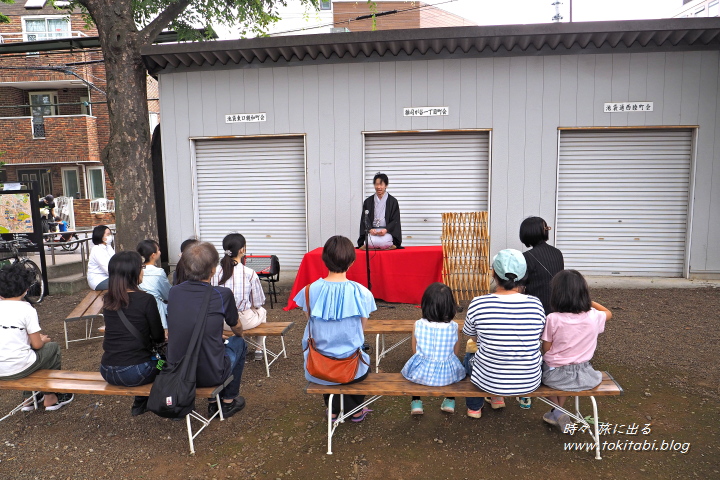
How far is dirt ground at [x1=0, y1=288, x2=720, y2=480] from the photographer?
9.92ft

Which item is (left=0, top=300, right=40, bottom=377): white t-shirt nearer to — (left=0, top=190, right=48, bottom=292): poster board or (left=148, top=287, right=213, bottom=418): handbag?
(left=148, top=287, right=213, bottom=418): handbag

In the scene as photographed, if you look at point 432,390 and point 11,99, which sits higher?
point 11,99

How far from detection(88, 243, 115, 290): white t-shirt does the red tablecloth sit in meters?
2.34

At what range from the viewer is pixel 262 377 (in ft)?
15.0

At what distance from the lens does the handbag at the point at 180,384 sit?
3016mm

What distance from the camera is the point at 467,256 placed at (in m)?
6.93

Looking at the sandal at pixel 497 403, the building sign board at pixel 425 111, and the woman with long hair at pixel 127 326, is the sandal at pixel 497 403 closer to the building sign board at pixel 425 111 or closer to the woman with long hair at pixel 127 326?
the woman with long hair at pixel 127 326

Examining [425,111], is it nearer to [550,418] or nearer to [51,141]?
[550,418]

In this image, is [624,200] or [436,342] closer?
[436,342]

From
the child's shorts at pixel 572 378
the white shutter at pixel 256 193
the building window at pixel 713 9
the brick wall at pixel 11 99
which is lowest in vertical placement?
the child's shorts at pixel 572 378

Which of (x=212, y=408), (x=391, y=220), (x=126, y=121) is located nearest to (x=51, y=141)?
(x=126, y=121)

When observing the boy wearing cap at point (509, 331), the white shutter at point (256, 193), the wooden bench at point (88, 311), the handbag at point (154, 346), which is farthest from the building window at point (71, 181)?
the boy wearing cap at point (509, 331)

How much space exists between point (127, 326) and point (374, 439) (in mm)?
1862

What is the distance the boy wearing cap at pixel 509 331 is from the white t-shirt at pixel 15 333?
10.2 ft
